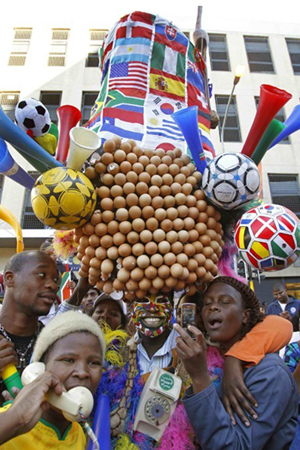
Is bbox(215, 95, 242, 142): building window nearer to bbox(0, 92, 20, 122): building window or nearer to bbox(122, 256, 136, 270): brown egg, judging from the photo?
bbox(0, 92, 20, 122): building window

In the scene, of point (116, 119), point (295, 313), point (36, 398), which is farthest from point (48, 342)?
point (295, 313)

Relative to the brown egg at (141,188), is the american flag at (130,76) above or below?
above

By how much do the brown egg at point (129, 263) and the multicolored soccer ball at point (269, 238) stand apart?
592 mm

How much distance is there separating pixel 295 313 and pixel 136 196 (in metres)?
4.30

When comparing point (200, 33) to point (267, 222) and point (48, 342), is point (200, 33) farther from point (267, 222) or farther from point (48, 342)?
point (48, 342)

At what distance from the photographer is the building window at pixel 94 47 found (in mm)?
13062

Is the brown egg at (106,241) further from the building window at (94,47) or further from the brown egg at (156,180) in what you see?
the building window at (94,47)

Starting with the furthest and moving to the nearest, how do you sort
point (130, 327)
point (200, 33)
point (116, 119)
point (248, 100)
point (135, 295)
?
point (248, 100) < point (200, 33) < point (116, 119) < point (130, 327) < point (135, 295)

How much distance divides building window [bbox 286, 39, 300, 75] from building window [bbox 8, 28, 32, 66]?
1020cm

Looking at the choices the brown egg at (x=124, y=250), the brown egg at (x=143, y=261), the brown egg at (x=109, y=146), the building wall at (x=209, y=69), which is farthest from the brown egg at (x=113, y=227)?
the building wall at (x=209, y=69)

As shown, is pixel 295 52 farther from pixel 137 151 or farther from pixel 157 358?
pixel 157 358

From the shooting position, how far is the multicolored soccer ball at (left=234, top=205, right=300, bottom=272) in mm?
1856

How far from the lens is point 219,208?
210 cm

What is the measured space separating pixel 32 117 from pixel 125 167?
67 centimetres
